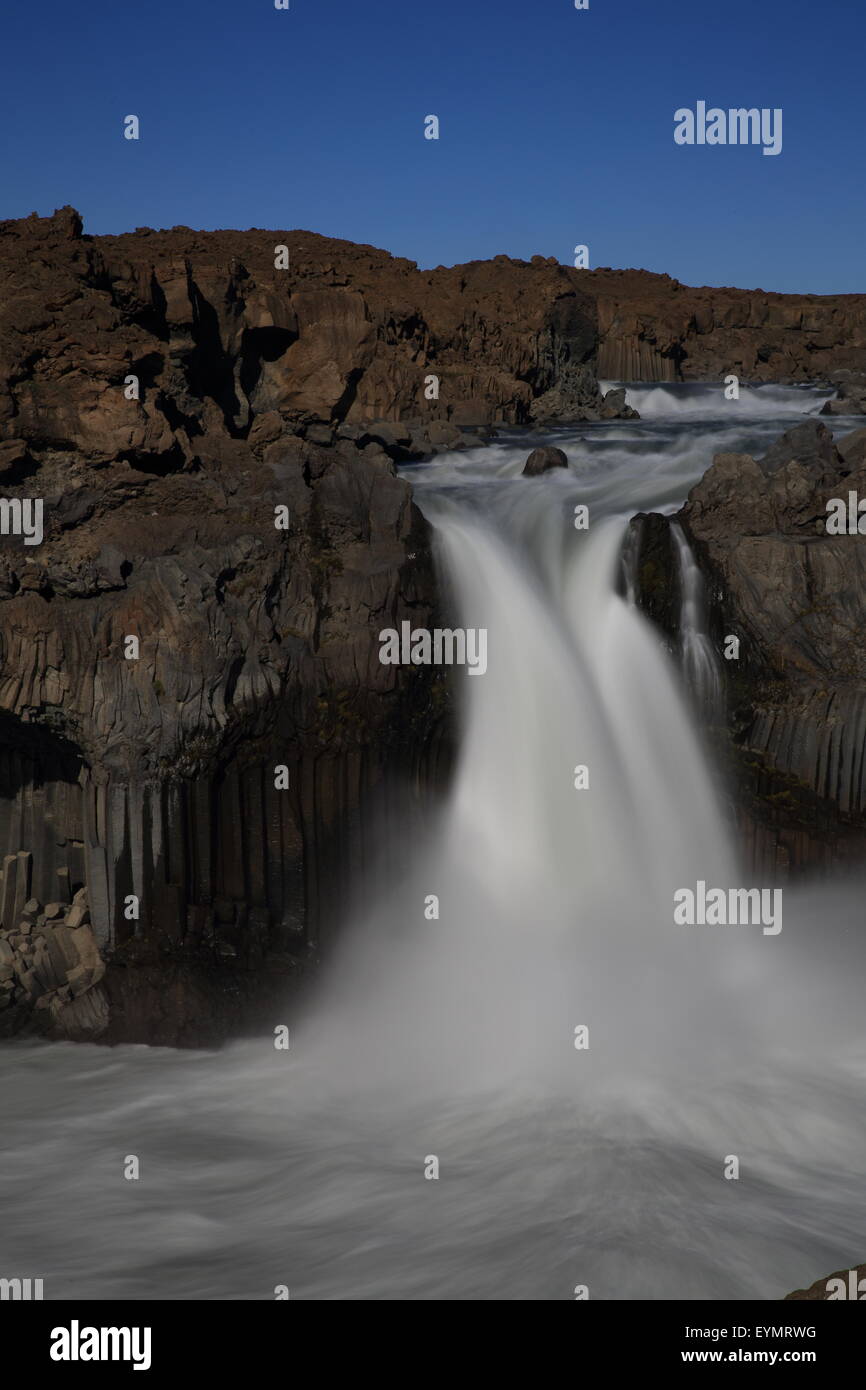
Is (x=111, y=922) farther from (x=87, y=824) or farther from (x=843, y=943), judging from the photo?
(x=843, y=943)

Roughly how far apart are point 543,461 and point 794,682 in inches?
308

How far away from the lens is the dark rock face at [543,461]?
22969 millimetres

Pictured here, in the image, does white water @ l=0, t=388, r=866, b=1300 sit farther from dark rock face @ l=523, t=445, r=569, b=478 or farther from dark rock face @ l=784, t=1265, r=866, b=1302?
dark rock face @ l=523, t=445, r=569, b=478

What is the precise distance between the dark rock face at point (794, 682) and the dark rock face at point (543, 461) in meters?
6.23

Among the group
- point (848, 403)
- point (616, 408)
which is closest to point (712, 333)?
point (848, 403)

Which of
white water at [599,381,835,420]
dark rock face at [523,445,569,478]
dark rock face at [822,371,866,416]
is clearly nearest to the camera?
dark rock face at [523,445,569,478]

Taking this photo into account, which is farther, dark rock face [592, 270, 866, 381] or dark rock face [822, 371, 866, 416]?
dark rock face [592, 270, 866, 381]

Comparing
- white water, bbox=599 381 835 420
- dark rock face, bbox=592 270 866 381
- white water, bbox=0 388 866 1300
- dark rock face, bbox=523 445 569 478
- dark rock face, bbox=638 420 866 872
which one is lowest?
white water, bbox=0 388 866 1300

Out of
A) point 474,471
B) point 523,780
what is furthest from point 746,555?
point 474,471

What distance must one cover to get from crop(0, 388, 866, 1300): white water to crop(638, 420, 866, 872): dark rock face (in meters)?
0.59

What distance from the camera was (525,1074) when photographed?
45.0 ft

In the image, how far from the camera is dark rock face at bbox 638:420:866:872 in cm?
1688

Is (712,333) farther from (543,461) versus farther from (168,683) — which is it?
(168,683)

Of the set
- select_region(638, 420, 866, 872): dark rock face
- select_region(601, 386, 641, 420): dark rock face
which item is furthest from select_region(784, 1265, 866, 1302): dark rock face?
select_region(601, 386, 641, 420): dark rock face
